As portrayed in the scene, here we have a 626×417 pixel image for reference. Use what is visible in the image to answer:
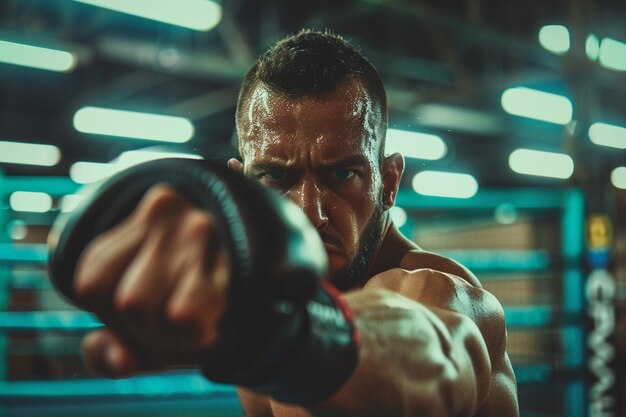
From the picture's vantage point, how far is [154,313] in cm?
62

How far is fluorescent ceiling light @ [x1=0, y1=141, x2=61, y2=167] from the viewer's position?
8.29 meters

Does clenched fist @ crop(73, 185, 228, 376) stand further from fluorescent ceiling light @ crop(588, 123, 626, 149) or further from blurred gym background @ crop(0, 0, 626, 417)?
fluorescent ceiling light @ crop(588, 123, 626, 149)

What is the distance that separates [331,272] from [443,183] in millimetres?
9086

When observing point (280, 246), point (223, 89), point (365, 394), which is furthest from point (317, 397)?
point (223, 89)

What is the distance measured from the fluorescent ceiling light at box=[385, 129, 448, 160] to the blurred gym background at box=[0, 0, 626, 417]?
0.08 ft

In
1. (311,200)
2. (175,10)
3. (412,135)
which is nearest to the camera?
(311,200)

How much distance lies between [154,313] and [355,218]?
0.96 meters

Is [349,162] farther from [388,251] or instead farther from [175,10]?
[175,10]

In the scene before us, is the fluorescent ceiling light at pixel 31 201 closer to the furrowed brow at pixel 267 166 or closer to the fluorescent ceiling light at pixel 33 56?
the fluorescent ceiling light at pixel 33 56

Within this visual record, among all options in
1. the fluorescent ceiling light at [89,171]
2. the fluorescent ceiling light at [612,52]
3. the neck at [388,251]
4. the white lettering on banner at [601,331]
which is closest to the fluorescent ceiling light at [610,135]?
the fluorescent ceiling light at [612,52]

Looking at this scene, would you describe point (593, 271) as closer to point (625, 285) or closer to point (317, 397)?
point (317, 397)

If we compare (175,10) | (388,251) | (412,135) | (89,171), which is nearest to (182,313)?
(388,251)

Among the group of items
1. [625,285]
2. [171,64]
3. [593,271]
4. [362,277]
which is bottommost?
[625,285]

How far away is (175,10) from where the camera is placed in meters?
3.97
